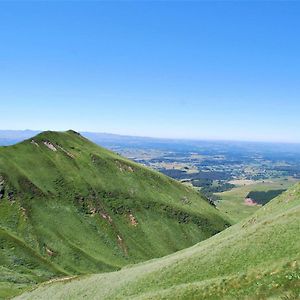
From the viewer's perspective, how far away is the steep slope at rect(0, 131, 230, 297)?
131 meters

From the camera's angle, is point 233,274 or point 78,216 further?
point 78,216

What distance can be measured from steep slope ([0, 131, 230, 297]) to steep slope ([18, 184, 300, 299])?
60.9 m

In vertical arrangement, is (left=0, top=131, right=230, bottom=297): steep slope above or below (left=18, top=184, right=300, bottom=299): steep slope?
below

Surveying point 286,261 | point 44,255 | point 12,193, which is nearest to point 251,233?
point 286,261

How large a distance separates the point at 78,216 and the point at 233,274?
123m

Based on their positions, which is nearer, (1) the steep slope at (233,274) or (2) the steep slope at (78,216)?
(1) the steep slope at (233,274)

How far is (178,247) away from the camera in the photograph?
16312 centimetres

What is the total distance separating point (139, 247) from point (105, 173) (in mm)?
47906

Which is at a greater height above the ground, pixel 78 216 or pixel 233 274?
pixel 233 274

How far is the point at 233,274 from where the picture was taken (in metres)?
41.7

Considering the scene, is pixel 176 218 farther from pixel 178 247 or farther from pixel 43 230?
pixel 43 230

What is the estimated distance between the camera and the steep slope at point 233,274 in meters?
37.1

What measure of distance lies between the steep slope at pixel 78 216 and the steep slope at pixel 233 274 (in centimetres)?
6086

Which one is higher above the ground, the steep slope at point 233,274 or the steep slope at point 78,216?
the steep slope at point 233,274
